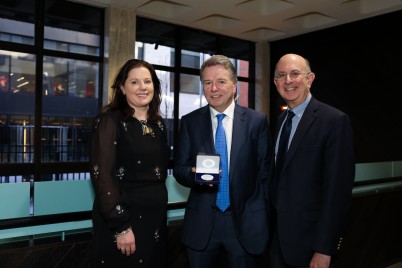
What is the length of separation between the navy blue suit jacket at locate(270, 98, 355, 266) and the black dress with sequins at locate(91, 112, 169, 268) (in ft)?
1.90

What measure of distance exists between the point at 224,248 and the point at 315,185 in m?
0.53

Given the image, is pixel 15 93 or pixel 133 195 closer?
pixel 133 195

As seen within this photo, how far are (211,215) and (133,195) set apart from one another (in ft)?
1.24

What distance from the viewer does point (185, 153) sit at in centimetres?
190

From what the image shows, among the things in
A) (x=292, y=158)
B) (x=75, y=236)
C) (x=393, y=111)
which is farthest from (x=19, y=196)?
(x=393, y=111)

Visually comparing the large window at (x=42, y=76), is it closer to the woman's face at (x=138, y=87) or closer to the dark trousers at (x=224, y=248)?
the woman's face at (x=138, y=87)

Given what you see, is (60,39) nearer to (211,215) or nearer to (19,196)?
(19,196)

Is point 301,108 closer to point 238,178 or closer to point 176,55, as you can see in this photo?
point 238,178

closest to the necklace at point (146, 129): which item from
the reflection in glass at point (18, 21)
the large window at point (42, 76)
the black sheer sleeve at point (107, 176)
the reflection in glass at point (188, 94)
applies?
the black sheer sleeve at point (107, 176)

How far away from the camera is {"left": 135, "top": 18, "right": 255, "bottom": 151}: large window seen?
8.27 m

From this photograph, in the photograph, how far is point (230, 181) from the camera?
1.79 metres

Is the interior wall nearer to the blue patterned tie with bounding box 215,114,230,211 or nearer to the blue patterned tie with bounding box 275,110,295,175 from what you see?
the blue patterned tie with bounding box 275,110,295,175

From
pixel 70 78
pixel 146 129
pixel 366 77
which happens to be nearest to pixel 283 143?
pixel 146 129

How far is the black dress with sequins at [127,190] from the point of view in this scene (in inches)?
64.7
